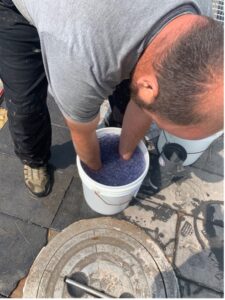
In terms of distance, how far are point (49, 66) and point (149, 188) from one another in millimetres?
1316

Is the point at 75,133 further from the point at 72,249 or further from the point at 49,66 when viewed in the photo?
the point at 72,249

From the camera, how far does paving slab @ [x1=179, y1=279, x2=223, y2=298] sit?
5.97ft

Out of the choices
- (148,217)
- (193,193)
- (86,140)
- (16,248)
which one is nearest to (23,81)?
(86,140)

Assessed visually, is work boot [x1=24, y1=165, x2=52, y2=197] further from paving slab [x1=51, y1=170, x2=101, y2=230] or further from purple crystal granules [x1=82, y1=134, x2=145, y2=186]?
purple crystal granules [x1=82, y1=134, x2=145, y2=186]

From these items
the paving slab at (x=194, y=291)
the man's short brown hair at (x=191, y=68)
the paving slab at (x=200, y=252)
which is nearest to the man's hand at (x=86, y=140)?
the man's short brown hair at (x=191, y=68)

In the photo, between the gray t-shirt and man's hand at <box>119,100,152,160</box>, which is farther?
man's hand at <box>119,100,152,160</box>

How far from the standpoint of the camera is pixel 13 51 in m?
1.47

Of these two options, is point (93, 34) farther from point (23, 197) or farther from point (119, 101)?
point (23, 197)

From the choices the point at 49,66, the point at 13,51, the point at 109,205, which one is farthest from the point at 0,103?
the point at 49,66

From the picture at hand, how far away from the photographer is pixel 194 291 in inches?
72.1

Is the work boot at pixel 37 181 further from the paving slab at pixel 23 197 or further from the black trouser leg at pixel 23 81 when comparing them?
the black trouser leg at pixel 23 81

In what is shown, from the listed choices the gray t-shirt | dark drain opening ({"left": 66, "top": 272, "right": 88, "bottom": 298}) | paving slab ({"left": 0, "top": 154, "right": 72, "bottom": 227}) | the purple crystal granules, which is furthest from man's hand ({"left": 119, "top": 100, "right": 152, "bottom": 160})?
dark drain opening ({"left": 66, "top": 272, "right": 88, "bottom": 298})

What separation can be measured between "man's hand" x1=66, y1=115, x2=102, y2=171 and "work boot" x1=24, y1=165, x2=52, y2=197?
1.54 ft

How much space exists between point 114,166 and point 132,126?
13.3 inches
